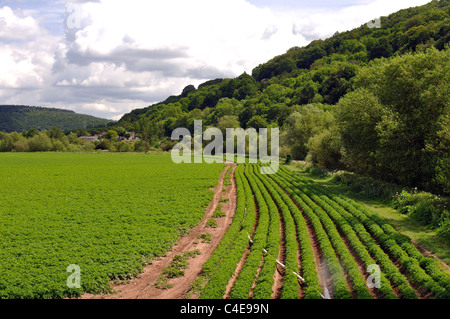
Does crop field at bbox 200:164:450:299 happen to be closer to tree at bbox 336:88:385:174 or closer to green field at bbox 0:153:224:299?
green field at bbox 0:153:224:299

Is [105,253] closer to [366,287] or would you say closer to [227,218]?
[227,218]

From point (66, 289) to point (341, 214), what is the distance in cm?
1592

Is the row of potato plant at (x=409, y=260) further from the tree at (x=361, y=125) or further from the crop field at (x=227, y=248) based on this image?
the tree at (x=361, y=125)

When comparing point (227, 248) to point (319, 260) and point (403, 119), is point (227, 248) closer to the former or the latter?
point (319, 260)

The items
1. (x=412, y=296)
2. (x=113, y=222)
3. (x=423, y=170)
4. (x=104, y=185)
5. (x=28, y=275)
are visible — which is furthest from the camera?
(x=104, y=185)

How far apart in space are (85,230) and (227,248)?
8.41 meters

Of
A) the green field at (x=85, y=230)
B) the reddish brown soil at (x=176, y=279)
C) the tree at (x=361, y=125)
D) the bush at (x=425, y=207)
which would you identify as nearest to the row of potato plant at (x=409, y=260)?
the bush at (x=425, y=207)

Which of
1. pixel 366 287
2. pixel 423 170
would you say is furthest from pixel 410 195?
pixel 366 287

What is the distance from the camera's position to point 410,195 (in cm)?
2302

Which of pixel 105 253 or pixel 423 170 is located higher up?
pixel 423 170

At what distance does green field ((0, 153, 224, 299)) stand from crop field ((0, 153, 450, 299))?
0.20 ft

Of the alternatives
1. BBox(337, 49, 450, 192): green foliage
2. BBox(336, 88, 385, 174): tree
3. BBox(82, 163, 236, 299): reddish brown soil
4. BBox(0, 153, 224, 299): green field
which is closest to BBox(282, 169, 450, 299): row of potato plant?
BBox(82, 163, 236, 299): reddish brown soil

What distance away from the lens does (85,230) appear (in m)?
18.9

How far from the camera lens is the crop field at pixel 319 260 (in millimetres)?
11227
